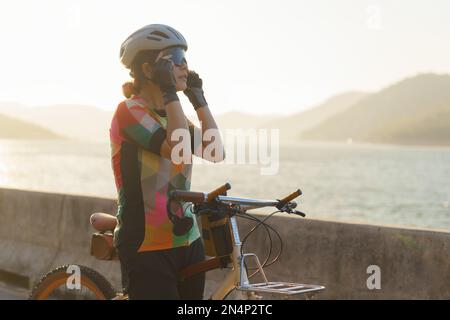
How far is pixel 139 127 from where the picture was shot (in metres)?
3.58

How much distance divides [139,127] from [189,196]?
1.46 ft

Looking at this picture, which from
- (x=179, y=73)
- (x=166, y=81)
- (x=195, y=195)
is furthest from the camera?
(x=179, y=73)

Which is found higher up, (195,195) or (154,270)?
(195,195)

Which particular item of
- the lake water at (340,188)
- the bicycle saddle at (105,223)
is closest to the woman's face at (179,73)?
the bicycle saddle at (105,223)

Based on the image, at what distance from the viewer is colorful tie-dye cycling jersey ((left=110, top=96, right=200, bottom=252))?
3.59 meters

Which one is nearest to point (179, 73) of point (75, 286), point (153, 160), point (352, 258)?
point (153, 160)

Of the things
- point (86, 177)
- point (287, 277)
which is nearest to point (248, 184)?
point (86, 177)

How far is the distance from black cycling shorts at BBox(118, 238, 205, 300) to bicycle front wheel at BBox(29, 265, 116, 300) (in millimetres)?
694

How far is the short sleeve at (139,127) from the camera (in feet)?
11.6

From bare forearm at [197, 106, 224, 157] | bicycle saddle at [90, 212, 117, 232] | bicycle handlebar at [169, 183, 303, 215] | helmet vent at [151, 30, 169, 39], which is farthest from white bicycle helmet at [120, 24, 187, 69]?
bicycle saddle at [90, 212, 117, 232]

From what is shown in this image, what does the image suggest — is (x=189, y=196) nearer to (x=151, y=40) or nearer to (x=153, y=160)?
(x=153, y=160)

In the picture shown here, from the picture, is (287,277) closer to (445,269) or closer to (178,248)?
(445,269)

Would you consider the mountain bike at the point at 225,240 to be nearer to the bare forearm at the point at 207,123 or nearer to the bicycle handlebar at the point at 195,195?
the bicycle handlebar at the point at 195,195

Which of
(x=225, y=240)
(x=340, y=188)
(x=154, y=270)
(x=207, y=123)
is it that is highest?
(x=340, y=188)
